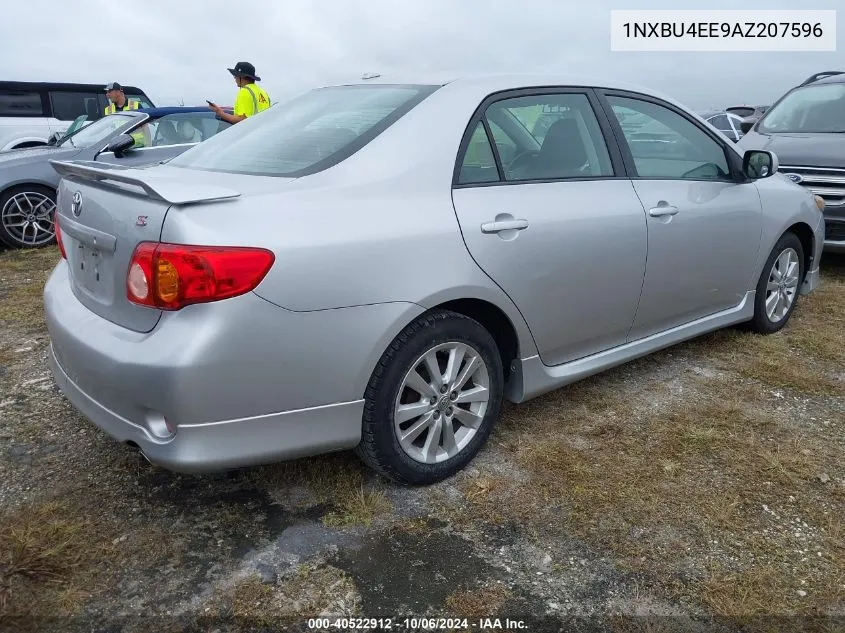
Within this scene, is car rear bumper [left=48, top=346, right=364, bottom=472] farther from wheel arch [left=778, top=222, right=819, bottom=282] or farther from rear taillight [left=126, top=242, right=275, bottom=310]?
wheel arch [left=778, top=222, right=819, bottom=282]

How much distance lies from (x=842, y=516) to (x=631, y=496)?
0.72m

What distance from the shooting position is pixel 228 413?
6.81 ft

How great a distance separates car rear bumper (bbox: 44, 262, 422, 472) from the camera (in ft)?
6.57

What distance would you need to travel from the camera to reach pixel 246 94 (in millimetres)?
7203

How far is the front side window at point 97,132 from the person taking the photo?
23.7 feet

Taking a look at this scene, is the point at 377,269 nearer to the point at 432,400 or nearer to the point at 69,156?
the point at 432,400

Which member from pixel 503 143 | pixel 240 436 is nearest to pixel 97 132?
pixel 503 143

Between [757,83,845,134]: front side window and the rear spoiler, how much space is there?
5.99 metres

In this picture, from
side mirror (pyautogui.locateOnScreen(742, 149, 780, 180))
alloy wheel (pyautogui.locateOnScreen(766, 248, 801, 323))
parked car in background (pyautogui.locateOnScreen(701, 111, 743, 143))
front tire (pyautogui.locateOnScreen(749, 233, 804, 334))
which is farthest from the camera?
parked car in background (pyautogui.locateOnScreen(701, 111, 743, 143))

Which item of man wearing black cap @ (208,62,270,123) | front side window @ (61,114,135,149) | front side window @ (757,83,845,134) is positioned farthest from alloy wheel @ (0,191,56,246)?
front side window @ (757,83,845,134)

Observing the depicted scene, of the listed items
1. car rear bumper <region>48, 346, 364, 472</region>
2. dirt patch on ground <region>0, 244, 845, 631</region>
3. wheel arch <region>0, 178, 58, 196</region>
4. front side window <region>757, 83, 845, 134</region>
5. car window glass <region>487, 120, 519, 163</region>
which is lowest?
dirt patch on ground <region>0, 244, 845, 631</region>

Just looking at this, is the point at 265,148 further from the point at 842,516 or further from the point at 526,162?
the point at 842,516

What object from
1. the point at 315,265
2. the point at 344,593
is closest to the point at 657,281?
the point at 315,265

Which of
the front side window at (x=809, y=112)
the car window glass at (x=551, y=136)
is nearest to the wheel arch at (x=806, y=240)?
the car window glass at (x=551, y=136)
